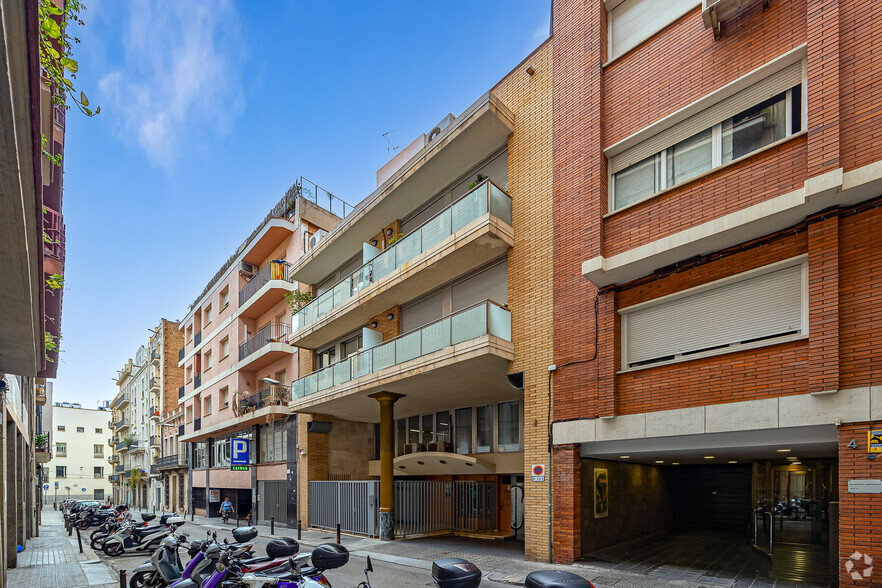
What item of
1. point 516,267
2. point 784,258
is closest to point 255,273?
point 516,267

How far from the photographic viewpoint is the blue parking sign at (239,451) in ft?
75.9

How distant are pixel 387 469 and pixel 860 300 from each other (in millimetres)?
12353

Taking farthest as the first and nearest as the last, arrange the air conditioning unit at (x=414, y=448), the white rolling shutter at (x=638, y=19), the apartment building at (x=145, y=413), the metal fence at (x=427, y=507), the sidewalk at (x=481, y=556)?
the apartment building at (x=145, y=413), the air conditioning unit at (x=414, y=448), the metal fence at (x=427, y=507), the white rolling shutter at (x=638, y=19), the sidewalk at (x=481, y=556)

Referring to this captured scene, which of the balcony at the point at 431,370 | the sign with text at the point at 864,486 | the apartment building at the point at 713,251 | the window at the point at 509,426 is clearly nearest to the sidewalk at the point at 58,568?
the balcony at the point at 431,370

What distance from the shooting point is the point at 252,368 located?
1018 inches

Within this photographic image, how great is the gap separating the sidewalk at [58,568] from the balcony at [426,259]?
9112mm

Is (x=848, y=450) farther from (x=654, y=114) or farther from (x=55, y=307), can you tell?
(x=55, y=307)

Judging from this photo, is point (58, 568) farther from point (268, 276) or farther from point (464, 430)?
point (268, 276)

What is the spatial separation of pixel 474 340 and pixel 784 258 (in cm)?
619

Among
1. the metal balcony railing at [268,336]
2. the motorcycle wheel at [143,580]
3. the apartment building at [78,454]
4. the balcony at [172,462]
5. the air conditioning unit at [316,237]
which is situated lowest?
the apartment building at [78,454]

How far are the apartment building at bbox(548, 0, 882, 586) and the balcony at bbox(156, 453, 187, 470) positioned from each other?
30721mm

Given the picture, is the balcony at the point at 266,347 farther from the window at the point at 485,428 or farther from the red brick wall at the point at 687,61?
the red brick wall at the point at 687,61

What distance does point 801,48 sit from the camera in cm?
848

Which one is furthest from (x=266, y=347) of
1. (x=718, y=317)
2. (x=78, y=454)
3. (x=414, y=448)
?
(x=78, y=454)
